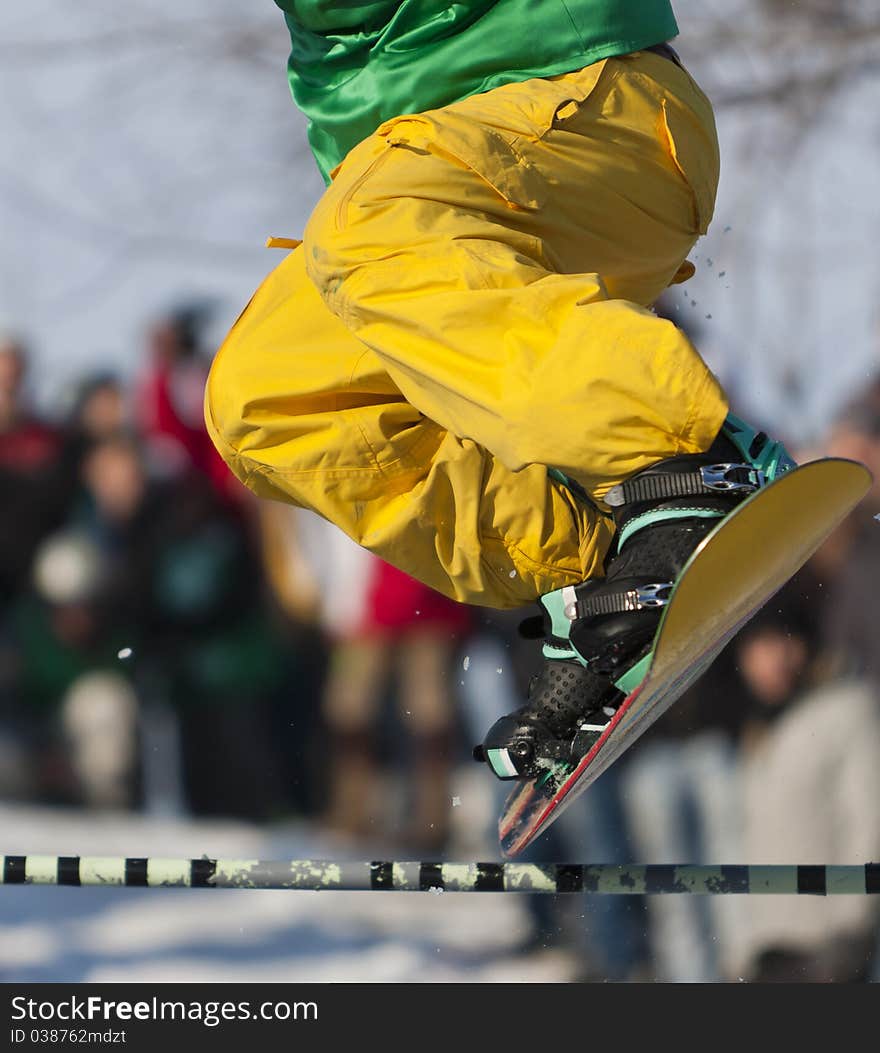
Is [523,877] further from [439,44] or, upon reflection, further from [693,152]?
[439,44]

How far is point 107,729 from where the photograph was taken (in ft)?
13.9

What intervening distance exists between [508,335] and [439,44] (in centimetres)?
49

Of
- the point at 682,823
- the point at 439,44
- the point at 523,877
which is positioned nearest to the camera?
the point at 439,44

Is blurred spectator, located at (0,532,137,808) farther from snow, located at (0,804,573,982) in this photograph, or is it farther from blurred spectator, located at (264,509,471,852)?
blurred spectator, located at (264,509,471,852)

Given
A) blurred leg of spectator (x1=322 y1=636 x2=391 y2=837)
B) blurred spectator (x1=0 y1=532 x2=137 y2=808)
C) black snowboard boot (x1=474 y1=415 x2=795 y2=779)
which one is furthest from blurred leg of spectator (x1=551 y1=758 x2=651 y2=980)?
black snowboard boot (x1=474 y1=415 x2=795 y2=779)

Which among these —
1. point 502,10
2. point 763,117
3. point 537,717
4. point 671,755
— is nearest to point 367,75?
point 502,10

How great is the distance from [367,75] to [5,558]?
253 cm

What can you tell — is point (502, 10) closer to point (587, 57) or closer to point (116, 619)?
point (587, 57)

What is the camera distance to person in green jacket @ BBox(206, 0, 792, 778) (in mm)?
1521

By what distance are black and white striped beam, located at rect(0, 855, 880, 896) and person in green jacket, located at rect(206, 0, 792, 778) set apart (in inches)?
11.7

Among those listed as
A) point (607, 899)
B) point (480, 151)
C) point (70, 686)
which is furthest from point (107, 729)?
point (480, 151)

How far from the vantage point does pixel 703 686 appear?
3760 millimetres

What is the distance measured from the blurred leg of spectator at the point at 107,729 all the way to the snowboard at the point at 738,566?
8.63ft

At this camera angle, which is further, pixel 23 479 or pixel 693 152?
pixel 23 479
